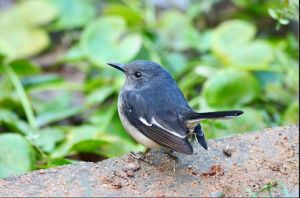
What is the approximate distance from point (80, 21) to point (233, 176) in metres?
4.66

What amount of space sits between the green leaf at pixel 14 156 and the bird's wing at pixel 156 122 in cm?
101

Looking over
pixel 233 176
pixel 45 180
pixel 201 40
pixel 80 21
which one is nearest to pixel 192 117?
pixel 233 176

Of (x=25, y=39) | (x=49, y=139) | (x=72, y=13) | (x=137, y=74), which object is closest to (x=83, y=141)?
(x=49, y=139)

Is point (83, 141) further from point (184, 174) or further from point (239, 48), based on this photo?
point (239, 48)

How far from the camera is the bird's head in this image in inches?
135

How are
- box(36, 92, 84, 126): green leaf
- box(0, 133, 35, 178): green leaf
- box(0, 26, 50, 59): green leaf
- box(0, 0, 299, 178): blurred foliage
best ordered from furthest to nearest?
box(0, 26, 50, 59): green leaf < box(36, 92, 84, 126): green leaf < box(0, 0, 299, 178): blurred foliage < box(0, 133, 35, 178): green leaf

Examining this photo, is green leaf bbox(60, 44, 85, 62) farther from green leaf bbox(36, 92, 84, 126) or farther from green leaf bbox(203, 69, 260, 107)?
green leaf bbox(203, 69, 260, 107)

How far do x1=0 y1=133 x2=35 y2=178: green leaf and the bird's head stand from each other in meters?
1.05

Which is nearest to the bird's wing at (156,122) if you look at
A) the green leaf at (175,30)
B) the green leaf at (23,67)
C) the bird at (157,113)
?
the bird at (157,113)

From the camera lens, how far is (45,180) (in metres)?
2.82

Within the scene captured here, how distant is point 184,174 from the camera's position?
9.70 feet

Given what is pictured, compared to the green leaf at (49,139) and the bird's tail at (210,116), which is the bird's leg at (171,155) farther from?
the green leaf at (49,139)

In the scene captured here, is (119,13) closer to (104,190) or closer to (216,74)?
(216,74)

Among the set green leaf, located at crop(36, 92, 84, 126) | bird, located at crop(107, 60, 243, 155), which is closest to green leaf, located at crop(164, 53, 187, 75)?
green leaf, located at crop(36, 92, 84, 126)
